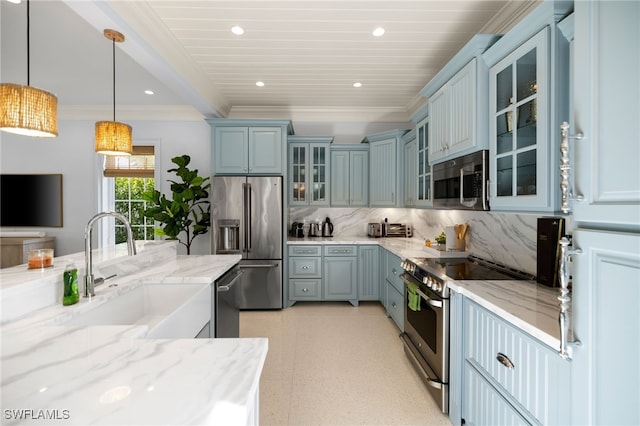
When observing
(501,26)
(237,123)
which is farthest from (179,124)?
(501,26)

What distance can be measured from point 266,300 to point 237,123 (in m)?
2.41

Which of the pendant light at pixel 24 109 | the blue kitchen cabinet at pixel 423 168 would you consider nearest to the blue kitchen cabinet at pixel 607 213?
the blue kitchen cabinet at pixel 423 168

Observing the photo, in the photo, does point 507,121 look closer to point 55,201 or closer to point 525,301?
point 525,301

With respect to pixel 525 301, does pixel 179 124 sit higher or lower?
higher

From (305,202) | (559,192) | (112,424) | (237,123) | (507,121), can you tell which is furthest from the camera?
(305,202)

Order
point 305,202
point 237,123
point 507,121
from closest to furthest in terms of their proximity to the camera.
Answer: point 507,121 < point 237,123 < point 305,202

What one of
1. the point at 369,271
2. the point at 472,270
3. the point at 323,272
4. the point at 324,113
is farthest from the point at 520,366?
the point at 324,113

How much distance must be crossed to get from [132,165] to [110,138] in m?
2.57

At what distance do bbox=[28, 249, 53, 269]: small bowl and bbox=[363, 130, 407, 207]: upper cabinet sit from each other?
3646 mm

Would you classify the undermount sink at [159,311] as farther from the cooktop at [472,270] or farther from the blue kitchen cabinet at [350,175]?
the blue kitchen cabinet at [350,175]

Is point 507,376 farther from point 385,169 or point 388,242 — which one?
point 385,169

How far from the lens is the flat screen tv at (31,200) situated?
457 cm

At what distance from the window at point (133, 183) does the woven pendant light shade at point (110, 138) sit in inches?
93.8

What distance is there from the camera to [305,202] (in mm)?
4508
